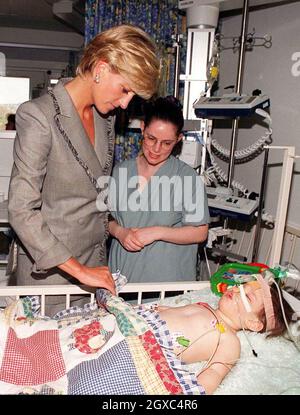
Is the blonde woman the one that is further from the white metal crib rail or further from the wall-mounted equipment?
the wall-mounted equipment

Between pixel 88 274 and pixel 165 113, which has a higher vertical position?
pixel 165 113

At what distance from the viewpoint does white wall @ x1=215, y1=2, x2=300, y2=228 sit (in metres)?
2.62

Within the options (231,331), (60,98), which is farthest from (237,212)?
(60,98)

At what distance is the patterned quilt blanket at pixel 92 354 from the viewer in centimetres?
113

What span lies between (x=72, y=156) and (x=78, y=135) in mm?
72

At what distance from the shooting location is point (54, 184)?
135 centimetres

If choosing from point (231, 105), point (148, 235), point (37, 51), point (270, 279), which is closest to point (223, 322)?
point (270, 279)

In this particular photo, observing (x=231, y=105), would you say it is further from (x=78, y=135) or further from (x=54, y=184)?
(x=54, y=184)

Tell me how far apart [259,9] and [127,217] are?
2043 millimetres

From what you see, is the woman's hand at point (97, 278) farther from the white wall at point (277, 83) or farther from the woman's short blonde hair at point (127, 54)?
the white wall at point (277, 83)

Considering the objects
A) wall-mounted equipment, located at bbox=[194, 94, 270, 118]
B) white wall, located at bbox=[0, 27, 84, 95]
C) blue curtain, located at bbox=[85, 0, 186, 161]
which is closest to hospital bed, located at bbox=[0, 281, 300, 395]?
wall-mounted equipment, located at bbox=[194, 94, 270, 118]

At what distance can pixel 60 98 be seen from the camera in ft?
4.39

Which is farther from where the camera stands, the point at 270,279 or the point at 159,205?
the point at 159,205

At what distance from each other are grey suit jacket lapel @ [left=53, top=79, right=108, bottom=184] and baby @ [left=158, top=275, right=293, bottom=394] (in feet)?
1.85
